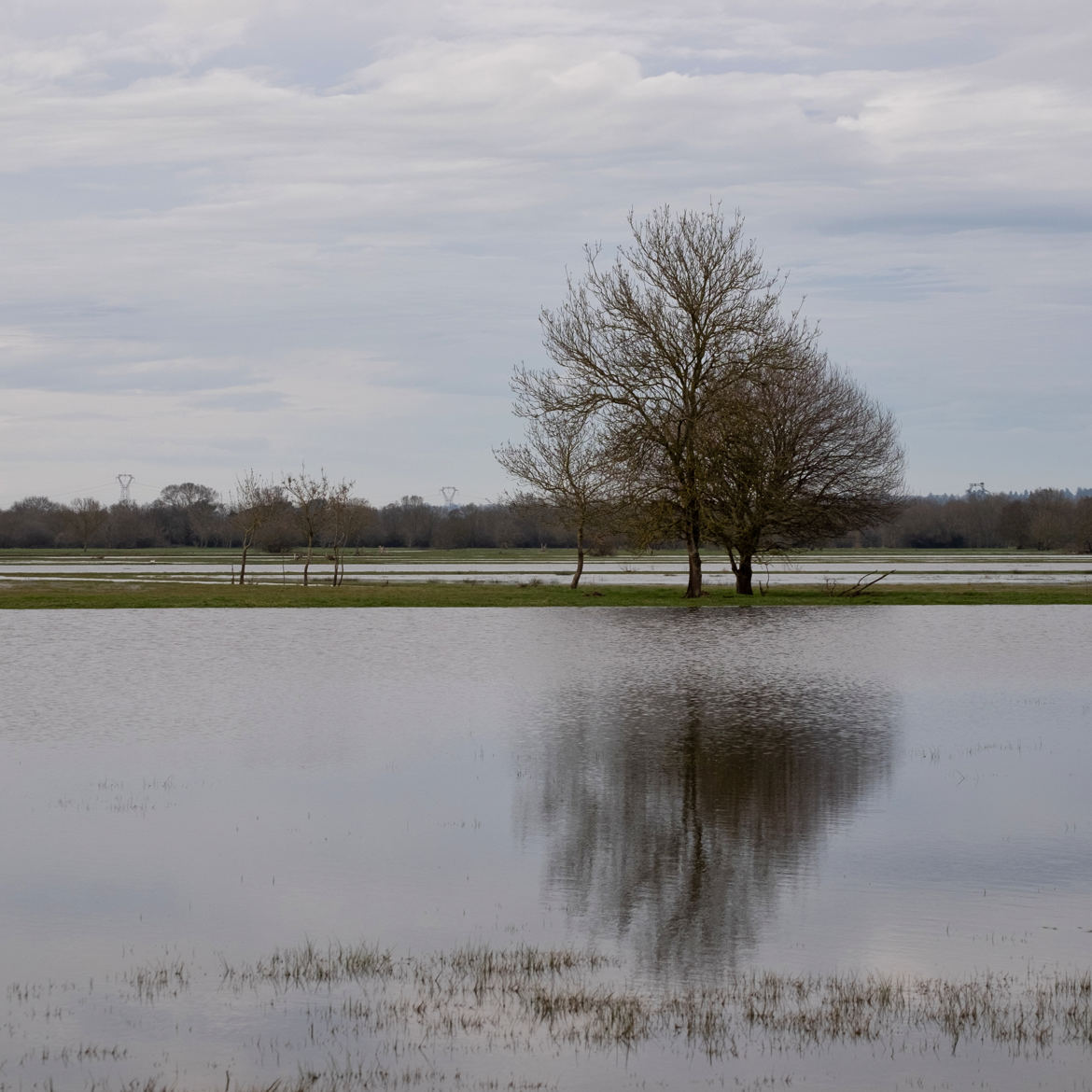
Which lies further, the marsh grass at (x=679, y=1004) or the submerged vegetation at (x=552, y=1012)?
the marsh grass at (x=679, y=1004)

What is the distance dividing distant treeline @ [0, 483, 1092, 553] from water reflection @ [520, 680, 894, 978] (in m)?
127

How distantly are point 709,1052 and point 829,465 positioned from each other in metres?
44.7

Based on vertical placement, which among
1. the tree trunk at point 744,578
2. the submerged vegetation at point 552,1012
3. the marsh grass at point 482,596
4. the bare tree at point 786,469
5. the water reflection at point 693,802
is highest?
the bare tree at point 786,469

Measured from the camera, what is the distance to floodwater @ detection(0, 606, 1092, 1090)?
→ 7.09 metres

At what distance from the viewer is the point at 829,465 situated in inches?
1983

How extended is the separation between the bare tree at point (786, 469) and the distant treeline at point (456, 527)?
9826 centimetres

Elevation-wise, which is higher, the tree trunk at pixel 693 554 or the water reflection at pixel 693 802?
the tree trunk at pixel 693 554

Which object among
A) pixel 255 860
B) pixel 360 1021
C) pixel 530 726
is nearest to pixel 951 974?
pixel 360 1021

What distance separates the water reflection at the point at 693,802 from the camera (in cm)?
950

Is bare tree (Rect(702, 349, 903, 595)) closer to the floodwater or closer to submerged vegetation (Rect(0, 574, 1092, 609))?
submerged vegetation (Rect(0, 574, 1092, 609))

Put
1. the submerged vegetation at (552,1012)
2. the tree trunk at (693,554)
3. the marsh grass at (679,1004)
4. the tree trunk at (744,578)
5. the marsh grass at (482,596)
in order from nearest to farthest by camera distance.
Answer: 1. the submerged vegetation at (552,1012)
2. the marsh grass at (679,1004)
3. the marsh grass at (482,596)
4. the tree trunk at (693,554)
5. the tree trunk at (744,578)

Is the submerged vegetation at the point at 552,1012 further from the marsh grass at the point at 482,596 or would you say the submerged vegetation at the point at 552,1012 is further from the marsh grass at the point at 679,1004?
the marsh grass at the point at 482,596

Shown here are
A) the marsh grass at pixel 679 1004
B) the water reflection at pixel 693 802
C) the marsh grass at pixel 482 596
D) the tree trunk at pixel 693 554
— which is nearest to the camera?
the marsh grass at pixel 679 1004

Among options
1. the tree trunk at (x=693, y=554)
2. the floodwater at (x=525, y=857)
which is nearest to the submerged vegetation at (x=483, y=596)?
the tree trunk at (x=693, y=554)
